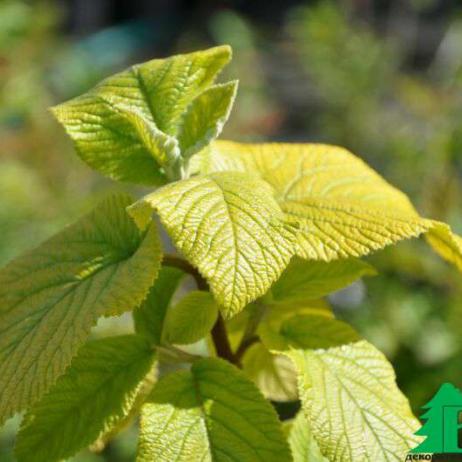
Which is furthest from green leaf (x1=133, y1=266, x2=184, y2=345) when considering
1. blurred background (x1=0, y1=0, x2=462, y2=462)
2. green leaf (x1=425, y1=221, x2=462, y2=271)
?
blurred background (x1=0, y1=0, x2=462, y2=462)

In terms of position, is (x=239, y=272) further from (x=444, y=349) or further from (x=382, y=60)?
A: (x=382, y=60)

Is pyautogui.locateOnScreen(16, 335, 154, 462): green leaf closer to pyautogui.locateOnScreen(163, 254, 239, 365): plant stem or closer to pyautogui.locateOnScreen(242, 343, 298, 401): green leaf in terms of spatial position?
pyautogui.locateOnScreen(163, 254, 239, 365): plant stem

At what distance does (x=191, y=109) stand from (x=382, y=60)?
11.3 ft

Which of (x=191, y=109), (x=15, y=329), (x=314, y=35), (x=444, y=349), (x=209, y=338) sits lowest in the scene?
(x=444, y=349)

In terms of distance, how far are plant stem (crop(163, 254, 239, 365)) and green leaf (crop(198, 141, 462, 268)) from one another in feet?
0.35

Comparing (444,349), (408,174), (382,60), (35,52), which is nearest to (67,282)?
(444,349)

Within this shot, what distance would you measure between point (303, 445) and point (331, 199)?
0.26 meters

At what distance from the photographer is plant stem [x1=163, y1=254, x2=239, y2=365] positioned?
0.81m

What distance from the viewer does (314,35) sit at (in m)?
3.78

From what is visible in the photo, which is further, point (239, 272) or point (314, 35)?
point (314, 35)

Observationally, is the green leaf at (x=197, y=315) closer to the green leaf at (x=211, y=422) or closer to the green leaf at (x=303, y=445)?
the green leaf at (x=211, y=422)

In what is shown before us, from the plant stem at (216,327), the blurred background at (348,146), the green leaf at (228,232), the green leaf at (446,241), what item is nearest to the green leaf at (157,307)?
the plant stem at (216,327)

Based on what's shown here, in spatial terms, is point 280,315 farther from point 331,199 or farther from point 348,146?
point 348,146

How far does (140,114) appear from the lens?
82cm
